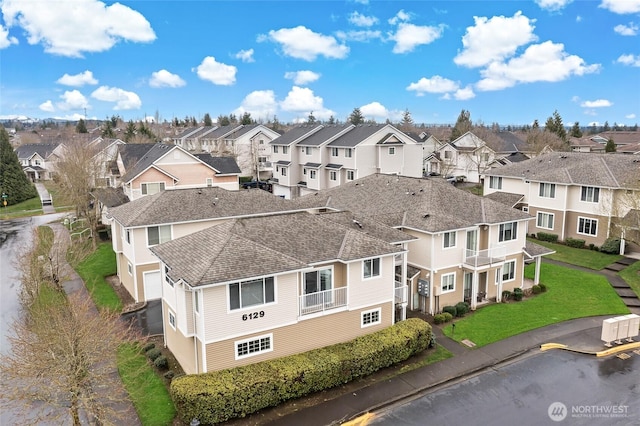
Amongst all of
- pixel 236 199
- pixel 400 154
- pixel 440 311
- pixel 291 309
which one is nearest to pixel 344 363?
pixel 291 309

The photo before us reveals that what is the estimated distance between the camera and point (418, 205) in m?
30.2

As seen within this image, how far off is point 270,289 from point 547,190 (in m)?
35.0

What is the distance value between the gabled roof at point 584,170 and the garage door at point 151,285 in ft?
118

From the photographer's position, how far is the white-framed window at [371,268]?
72.1 ft

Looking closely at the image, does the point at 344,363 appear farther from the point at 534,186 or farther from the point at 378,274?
the point at 534,186

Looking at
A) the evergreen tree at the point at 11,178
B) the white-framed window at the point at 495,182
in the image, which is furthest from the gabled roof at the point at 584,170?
the evergreen tree at the point at 11,178

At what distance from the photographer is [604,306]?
28.6 m

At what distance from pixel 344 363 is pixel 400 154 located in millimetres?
Result: 41727

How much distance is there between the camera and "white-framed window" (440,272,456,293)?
27748 mm

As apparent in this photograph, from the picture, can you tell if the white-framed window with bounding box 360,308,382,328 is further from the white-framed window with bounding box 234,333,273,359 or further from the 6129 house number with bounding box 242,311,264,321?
the 6129 house number with bounding box 242,311,264,321

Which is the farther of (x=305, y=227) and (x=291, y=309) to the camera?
(x=305, y=227)

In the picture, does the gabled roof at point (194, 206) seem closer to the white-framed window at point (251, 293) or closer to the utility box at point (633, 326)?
the white-framed window at point (251, 293)

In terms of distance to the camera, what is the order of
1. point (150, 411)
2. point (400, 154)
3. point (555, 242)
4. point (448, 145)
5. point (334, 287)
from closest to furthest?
point (150, 411) < point (334, 287) < point (555, 242) < point (400, 154) < point (448, 145)

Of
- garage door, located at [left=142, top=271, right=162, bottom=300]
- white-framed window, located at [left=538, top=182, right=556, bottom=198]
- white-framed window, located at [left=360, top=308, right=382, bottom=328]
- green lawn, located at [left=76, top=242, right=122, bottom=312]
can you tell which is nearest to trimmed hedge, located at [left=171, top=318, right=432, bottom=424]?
white-framed window, located at [left=360, top=308, right=382, bottom=328]
